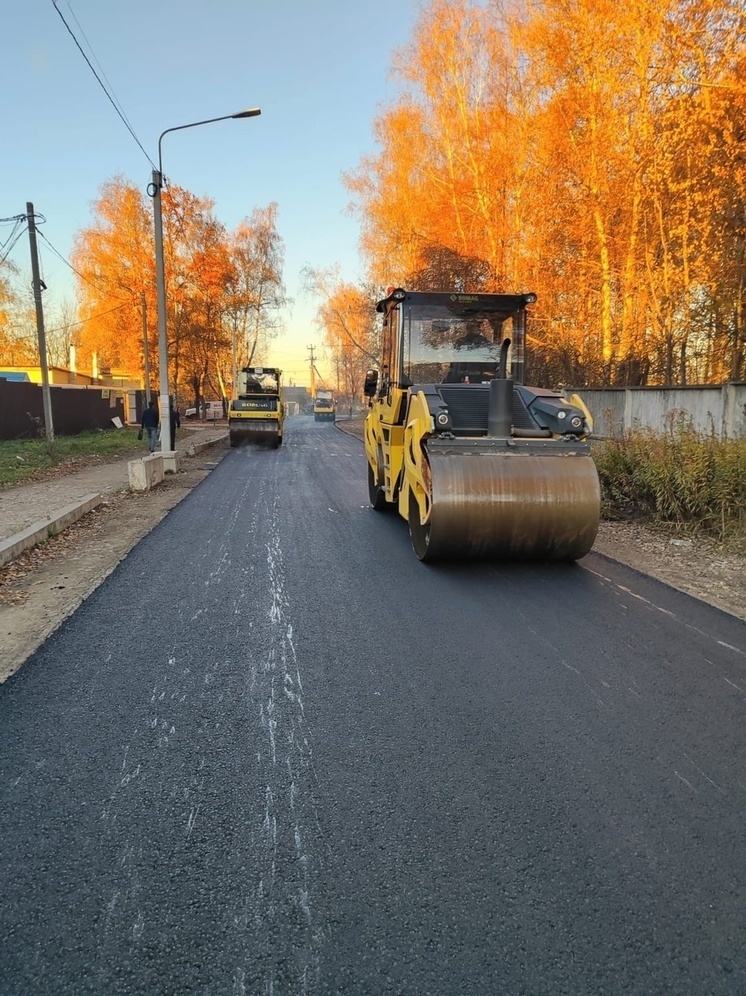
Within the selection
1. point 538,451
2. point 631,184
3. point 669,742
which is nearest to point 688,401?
point 631,184

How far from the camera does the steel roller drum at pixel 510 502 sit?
592 cm

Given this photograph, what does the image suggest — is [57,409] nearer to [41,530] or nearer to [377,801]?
[41,530]

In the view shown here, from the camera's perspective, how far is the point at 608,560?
6875 mm

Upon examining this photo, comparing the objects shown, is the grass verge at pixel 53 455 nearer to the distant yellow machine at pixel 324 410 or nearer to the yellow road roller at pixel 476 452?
the yellow road roller at pixel 476 452

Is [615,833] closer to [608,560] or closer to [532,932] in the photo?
[532,932]

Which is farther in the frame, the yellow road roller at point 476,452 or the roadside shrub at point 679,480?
the roadside shrub at point 679,480

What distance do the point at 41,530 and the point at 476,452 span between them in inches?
207

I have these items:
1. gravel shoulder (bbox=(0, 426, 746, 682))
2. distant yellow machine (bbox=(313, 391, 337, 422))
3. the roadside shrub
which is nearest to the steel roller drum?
gravel shoulder (bbox=(0, 426, 746, 682))

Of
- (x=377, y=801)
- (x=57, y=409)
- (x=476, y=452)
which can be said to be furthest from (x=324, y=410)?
(x=377, y=801)

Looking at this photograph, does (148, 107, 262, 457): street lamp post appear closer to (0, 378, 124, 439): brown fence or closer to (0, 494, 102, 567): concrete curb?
(0, 494, 102, 567): concrete curb

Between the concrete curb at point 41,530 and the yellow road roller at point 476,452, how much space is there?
4.19 metres

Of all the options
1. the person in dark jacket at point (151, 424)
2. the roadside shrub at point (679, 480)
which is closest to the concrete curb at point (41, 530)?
the roadside shrub at point (679, 480)

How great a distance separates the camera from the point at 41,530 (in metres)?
7.79

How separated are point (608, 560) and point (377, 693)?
4.01 meters
